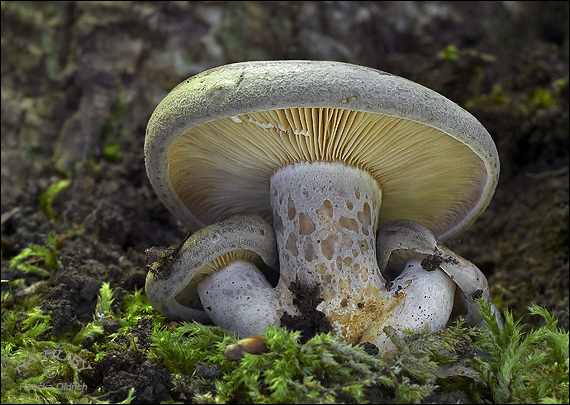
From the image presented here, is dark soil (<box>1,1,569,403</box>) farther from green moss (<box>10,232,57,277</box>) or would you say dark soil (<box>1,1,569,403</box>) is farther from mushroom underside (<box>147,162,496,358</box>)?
mushroom underside (<box>147,162,496,358</box>)

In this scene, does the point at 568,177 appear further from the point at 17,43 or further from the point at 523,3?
the point at 17,43

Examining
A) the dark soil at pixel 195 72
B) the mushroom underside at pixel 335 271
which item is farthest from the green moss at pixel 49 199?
the mushroom underside at pixel 335 271

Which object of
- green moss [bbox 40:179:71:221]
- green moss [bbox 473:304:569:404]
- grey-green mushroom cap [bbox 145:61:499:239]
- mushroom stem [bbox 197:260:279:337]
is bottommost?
green moss [bbox 473:304:569:404]

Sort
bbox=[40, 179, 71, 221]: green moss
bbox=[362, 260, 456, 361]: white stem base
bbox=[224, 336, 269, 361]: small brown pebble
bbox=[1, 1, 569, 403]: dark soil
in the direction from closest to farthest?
bbox=[224, 336, 269, 361]: small brown pebble → bbox=[362, 260, 456, 361]: white stem base → bbox=[1, 1, 569, 403]: dark soil → bbox=[40, 179, 71, 221]: green moss

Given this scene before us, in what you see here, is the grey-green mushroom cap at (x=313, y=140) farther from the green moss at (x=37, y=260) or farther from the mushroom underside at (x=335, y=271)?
the green moss at (x=37, y=260)

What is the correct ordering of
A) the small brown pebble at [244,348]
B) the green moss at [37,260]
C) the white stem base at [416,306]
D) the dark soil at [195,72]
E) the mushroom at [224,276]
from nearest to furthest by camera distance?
1. the small brown pebble at [244,348]
2. the white stem base at [416,306]
3. the mushroom at [224,276]
4. the green moss at [37,260]
5. the dark soil at [195,72]

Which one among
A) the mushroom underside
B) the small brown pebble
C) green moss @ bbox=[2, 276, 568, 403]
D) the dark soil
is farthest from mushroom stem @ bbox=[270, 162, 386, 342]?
the dark soil

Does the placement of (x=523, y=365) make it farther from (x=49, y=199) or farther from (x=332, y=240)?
(x=49, y=199)

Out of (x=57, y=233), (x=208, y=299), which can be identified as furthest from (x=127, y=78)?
(x=208, y=299)
